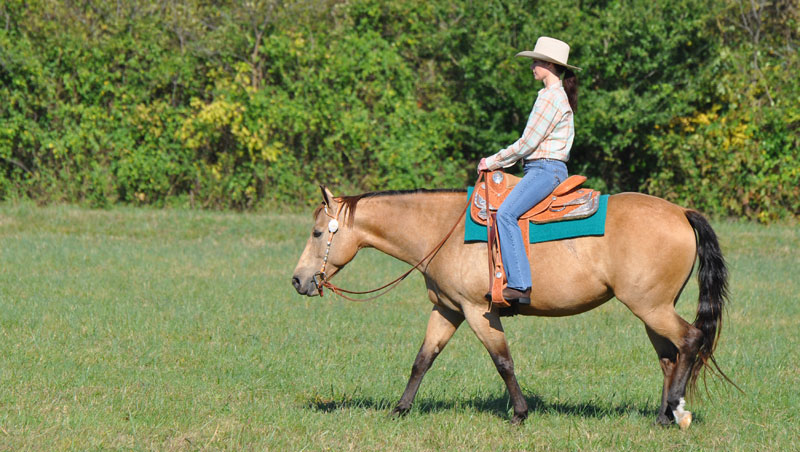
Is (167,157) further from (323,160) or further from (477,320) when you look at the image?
(477,320)

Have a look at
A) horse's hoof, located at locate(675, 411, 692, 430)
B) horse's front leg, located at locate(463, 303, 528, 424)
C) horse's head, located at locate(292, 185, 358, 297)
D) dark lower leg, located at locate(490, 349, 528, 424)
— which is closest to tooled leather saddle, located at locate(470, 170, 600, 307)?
horse's front leg, located at locate(463, 303, 528, 424)

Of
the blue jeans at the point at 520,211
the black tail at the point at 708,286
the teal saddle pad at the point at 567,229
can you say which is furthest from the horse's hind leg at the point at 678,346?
the blue jeans at the point at 520,211

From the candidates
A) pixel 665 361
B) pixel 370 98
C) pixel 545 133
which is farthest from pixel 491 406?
pixel 370 98

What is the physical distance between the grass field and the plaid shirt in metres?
1.95

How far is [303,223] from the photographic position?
18688mm

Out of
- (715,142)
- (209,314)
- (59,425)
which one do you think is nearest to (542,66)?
(59,425)

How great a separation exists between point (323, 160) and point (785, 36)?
10.3 m

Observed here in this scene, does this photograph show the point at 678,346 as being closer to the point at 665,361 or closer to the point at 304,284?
the point at 665,361

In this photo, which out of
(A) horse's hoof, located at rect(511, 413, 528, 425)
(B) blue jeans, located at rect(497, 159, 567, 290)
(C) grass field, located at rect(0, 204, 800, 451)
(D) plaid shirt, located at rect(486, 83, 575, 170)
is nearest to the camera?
(C) grass field, located at rect(0, 204, 800, 451)

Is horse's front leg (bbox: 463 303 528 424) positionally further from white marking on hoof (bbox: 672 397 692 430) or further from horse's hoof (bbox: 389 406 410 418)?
white marking on hoof (bbox: 672 397 692 430)

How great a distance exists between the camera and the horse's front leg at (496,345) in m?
7.06

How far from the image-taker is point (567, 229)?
275 inches

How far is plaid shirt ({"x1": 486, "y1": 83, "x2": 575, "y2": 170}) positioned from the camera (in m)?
6.97

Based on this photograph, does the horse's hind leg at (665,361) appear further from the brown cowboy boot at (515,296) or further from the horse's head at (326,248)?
the horse's head at (326,248)
